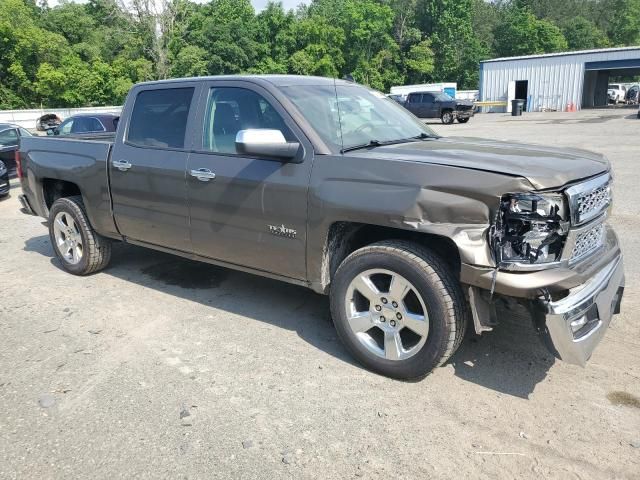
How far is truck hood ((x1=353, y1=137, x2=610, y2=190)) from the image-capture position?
3.06 metres

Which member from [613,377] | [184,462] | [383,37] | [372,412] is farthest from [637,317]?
[383,37]

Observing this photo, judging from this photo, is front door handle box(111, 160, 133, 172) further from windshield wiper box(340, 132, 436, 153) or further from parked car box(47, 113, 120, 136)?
parked car box(47, 113, 120, 136)

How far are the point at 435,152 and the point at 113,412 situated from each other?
2610 millimetres

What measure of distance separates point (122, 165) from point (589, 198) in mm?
3826

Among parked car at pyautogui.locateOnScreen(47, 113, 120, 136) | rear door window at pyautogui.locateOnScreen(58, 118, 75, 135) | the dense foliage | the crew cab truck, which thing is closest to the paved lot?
the crew cab truck

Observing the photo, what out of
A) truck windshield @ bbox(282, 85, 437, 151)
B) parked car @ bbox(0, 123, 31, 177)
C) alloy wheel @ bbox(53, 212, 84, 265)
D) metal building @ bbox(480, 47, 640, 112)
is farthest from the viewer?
metal building @ bbox(480, 47, 640, 112)

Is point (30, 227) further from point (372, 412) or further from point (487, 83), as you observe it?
point (487, 83)

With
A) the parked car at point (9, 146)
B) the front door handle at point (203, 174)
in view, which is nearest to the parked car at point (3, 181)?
the parked car at point (9, 146)

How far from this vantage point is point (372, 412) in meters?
3.25

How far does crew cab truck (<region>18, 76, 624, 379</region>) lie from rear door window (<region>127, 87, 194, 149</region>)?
16 mm

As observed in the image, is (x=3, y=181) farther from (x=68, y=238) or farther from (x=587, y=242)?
(x=587, y=242)

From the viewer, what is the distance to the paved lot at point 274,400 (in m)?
2.84

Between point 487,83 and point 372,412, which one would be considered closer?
point 372,412

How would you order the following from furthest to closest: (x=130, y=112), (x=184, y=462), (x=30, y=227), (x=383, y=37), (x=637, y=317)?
(x=383, y=37) < (x=30, y=227) < (x=130, y=112) < (x=637, y=317) < (x=184, y=462)
